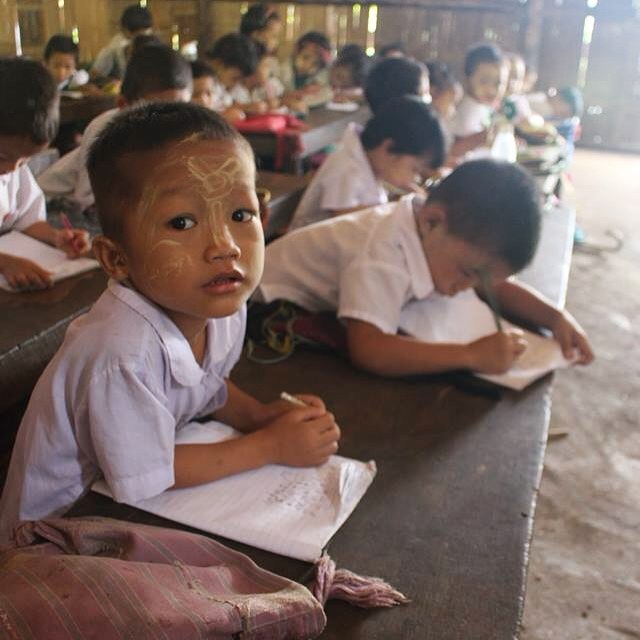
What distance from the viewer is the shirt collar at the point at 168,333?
0.82m

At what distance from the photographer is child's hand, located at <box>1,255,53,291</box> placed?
4.47 ft

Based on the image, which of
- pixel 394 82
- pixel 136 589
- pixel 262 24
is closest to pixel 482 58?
pixel 394 82

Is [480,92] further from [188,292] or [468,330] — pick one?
[188,292]

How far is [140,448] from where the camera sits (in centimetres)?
81

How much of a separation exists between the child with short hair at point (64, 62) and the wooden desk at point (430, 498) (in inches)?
50.7

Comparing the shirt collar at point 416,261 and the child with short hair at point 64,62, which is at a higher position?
the child with short hair at point 64,62

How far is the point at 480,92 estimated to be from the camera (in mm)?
3578

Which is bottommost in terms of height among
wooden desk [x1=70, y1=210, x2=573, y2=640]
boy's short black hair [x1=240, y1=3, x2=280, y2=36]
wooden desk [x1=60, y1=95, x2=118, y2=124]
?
wooden desk [x1=70, y1=210, x2=573, y2=640]

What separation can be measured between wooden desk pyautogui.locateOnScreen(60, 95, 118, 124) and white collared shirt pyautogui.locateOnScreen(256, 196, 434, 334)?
0.87 meters

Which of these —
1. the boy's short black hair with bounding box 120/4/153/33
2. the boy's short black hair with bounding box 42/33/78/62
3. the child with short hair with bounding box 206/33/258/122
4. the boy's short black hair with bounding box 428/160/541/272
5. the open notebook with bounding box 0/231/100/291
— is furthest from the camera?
the child with short hair with bounding box 206/33/258/122

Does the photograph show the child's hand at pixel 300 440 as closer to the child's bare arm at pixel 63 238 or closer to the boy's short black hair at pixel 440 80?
the child's bare arm at pixel 63 238

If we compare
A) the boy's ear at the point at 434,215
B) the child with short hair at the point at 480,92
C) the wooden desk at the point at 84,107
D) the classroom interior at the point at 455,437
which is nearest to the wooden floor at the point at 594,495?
the classroom interior at the point at 455,437

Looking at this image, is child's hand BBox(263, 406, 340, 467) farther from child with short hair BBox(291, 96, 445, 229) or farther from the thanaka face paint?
child with short hair BBox(291, 96, 445, 229)

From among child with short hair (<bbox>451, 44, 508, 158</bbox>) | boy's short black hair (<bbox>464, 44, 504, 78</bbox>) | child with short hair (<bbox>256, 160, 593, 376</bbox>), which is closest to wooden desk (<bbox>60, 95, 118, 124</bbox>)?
child with short hair (<bbox>256, 160, 593, 376</bbox>)
